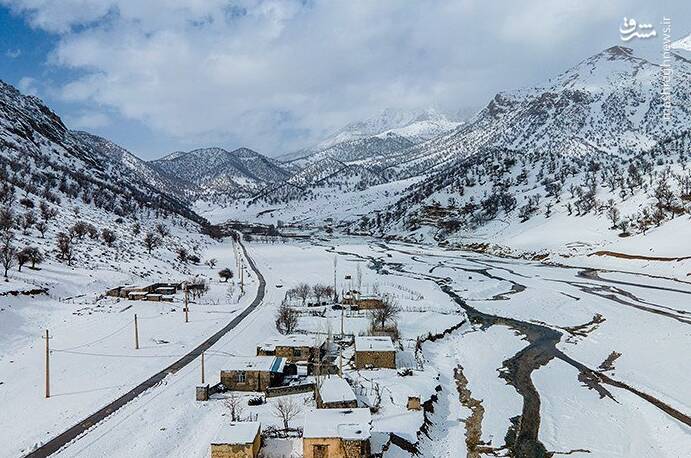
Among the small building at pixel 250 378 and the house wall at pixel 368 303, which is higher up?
the house wall at pixel 368 303

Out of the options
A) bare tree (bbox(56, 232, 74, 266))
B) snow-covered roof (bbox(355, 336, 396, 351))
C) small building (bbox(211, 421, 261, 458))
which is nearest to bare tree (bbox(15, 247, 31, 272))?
bare tree (bbox(56, 232, 74, 266))

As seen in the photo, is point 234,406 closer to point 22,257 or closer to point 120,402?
point 120,402

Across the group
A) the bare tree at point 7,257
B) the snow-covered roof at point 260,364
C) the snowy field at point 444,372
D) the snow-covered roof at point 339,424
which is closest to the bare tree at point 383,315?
the snowy field at point 444,372

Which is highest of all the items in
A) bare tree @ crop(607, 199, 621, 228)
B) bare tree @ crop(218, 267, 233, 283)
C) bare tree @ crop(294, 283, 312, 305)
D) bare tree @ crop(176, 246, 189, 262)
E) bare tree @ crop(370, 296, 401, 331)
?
bare tree @ crop(607, 199, 621, 228)

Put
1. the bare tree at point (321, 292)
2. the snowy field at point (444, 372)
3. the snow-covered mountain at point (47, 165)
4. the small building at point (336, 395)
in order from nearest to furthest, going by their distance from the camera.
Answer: the snowy field at point (444, 372), the small building at point (336, 395), the bare tree at point (321, 292), the snow-covered mountain at point (47, 165)

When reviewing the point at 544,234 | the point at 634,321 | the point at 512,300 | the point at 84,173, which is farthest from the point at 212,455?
the point at 84,173

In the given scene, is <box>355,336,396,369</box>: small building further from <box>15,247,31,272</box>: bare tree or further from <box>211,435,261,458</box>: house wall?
<box>15,247,31,272</box>: bare tree

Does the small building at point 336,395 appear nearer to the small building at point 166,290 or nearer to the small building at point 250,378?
the small building at point 250,378
